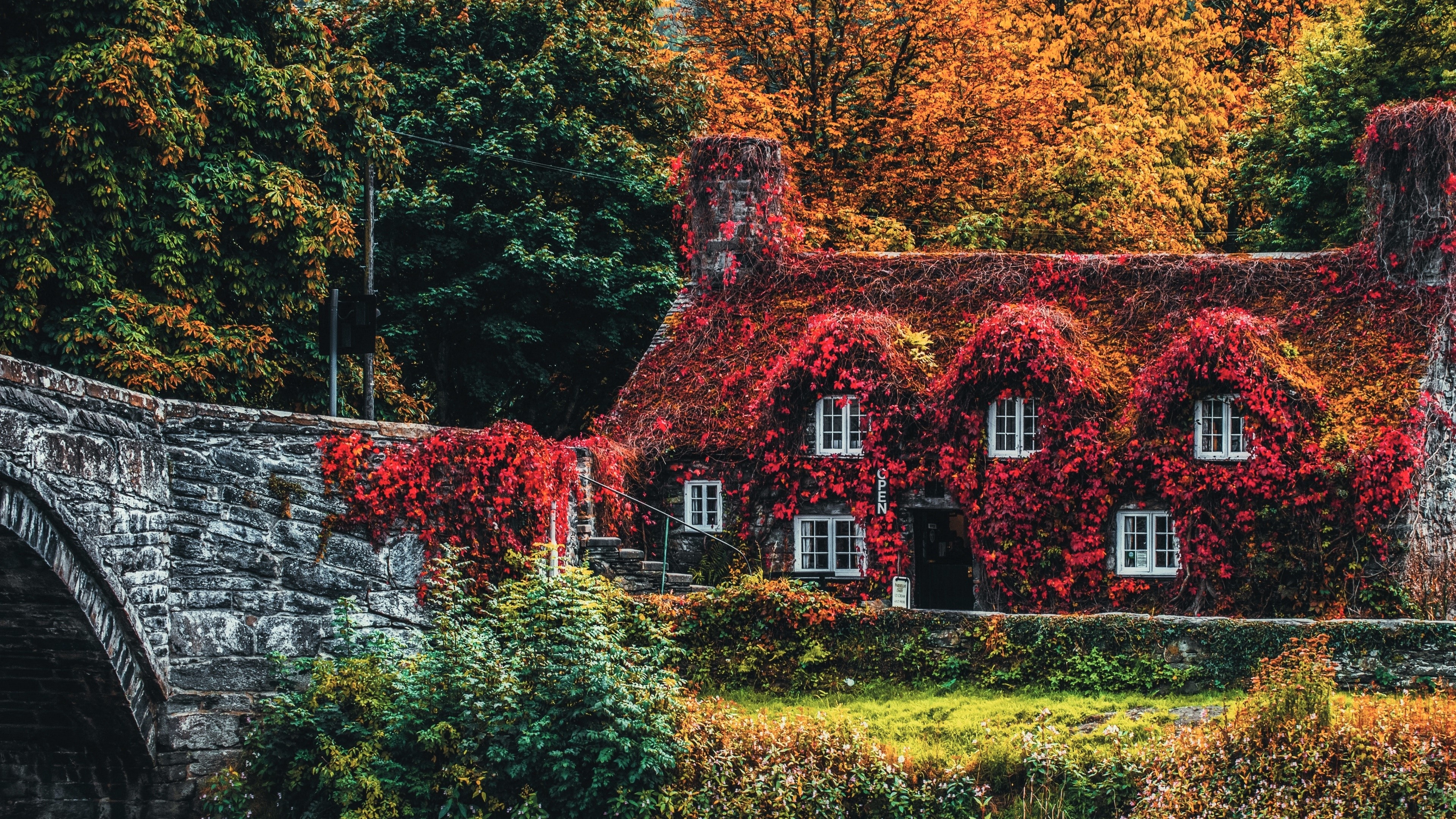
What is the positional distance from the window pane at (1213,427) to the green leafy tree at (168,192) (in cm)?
1431

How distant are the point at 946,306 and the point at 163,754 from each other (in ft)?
53.4

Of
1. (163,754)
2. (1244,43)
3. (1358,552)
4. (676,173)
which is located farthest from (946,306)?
(1244,43)

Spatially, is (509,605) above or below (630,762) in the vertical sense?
above

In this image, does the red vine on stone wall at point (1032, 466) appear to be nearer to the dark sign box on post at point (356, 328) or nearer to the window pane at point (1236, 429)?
the window pane at point (1236, 429)

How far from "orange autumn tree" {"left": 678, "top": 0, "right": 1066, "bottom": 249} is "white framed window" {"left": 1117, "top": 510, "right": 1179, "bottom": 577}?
11.8m

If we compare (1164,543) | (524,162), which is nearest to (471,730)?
(1164,543)

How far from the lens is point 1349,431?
2277 centimetres

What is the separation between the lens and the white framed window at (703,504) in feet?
84.9

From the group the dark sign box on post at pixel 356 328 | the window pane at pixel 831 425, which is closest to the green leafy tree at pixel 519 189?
the dark sign box on post at pixel 356 328

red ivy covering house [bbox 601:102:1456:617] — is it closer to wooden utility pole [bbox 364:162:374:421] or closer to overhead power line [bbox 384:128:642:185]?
wooden utility pole [bbox 364:162:374:421]

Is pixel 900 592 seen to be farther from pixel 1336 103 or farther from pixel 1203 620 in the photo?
Answer: pixel 1336 103

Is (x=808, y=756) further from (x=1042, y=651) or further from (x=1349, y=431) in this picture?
(x=1349, y=431)

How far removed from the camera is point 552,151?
3231 centimetres

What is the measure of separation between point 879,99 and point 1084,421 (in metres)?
15.6
